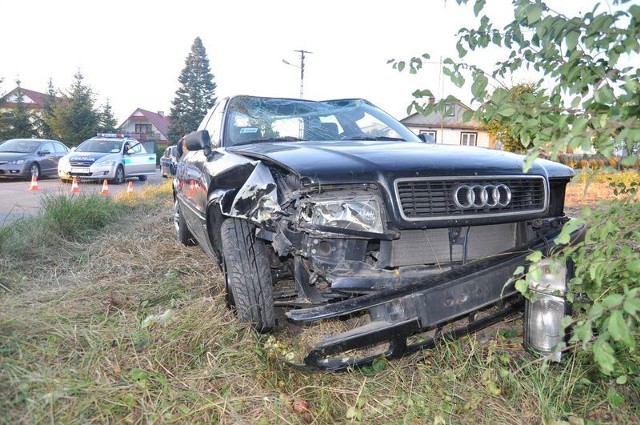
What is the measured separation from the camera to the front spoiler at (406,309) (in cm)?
234

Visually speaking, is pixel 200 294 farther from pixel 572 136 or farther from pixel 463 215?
pixel 572 136

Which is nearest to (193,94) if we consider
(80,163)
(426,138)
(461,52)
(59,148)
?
(59,148)

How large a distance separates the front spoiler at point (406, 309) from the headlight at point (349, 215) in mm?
325

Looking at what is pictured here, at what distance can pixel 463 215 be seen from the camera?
2561mm

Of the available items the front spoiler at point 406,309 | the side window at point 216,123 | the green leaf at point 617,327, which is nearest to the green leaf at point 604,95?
the green leaf at point 617,327

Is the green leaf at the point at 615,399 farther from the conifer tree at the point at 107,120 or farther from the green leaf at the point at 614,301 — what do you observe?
the conifer tree at the point at 107,120

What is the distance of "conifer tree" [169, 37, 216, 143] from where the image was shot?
57188mm

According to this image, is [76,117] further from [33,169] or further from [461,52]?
[461,52]

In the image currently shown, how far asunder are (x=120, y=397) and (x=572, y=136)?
6.98ft

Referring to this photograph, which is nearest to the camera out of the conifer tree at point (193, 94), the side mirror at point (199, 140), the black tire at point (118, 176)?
the side mirror at point (199, 140)

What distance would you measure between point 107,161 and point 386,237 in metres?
14.4

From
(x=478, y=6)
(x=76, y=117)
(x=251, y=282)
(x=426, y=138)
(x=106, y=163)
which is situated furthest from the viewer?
(x=76, y=117)

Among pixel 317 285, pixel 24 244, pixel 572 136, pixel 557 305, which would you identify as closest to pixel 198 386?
pixel 317 285

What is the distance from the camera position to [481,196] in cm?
261
